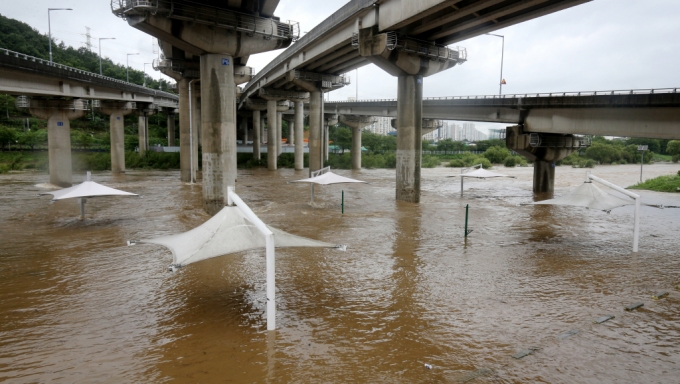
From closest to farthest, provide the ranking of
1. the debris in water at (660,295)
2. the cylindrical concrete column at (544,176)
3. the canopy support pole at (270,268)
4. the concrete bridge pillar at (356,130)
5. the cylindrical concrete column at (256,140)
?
the canopy support pole at (270,268) → the debris in water at (660,295) → the cylindrical concrete column at (544,176) → the concrete bridge pillar at (356,130) → the cylindrical concrete column at (256,140)

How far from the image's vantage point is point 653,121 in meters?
24.3

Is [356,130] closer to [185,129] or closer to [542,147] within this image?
[185,129]

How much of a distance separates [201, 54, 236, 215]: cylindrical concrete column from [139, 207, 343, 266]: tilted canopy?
13719 mm

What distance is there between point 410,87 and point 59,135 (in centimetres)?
2765

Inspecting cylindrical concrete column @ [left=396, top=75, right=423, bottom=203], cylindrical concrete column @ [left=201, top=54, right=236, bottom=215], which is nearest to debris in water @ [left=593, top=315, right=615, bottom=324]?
cylindrical concrete column @ [left=201, top=54, right=236, bottom=215]

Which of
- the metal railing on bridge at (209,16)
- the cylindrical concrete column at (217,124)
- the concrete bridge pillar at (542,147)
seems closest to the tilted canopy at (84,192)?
the cylindrical concrete column at (217,124)

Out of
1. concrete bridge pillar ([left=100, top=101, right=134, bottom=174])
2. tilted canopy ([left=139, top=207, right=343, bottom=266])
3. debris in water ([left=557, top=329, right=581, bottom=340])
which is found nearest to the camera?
debris in water ([left=557, top=329, right=581, bottom=340])

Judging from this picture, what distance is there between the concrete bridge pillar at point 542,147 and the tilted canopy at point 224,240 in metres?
28.4

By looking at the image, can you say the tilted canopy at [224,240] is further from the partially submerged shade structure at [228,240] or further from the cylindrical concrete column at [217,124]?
the cylindrical concrete column at [217,124]

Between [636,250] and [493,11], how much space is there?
12.8m

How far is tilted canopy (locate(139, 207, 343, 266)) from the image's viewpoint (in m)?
9.62

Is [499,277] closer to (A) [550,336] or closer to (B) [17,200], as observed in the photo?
(A) [550,336]

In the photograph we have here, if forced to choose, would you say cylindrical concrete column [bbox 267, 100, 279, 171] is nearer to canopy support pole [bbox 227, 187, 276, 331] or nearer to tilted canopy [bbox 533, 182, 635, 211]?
tilted canopy [bbox 533, 182, 635, 211]

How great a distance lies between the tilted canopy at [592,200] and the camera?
1722 centimetres
